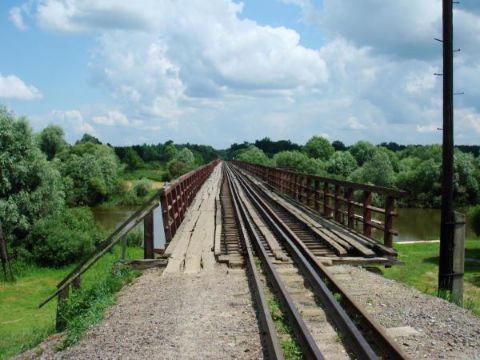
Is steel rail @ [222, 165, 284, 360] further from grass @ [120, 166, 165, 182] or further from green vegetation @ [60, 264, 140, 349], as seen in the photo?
grass @ [120, 166, 165, 182]

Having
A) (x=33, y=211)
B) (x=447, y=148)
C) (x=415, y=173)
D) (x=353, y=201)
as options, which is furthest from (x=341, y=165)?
(x=447, y=148)

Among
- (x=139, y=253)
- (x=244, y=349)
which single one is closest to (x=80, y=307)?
(x=244, y=349)

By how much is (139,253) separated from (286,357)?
2586 cm

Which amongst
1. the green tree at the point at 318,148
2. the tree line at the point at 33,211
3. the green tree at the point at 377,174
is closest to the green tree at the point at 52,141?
the green tree at the point at 377,174

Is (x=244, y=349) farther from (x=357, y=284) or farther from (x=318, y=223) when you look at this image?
(x=318, y=223)

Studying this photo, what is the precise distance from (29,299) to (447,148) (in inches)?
775

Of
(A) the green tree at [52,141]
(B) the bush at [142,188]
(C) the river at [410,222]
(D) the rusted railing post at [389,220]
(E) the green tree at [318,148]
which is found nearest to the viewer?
(D) the rusted railing post at [389,220]

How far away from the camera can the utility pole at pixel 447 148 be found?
9.58 meters

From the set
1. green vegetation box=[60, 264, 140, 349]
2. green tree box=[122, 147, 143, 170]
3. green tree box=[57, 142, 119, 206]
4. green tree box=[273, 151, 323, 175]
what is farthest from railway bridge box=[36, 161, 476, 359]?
green tree box=[122, 147, 143, 170]

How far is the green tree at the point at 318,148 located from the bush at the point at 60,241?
333 ft

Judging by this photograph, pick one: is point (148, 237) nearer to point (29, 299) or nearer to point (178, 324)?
point (178, 324)

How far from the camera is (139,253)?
1185 inches

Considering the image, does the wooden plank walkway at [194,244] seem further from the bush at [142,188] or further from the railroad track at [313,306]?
the bush at [142,188]

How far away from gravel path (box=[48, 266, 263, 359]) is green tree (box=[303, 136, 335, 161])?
123 m
